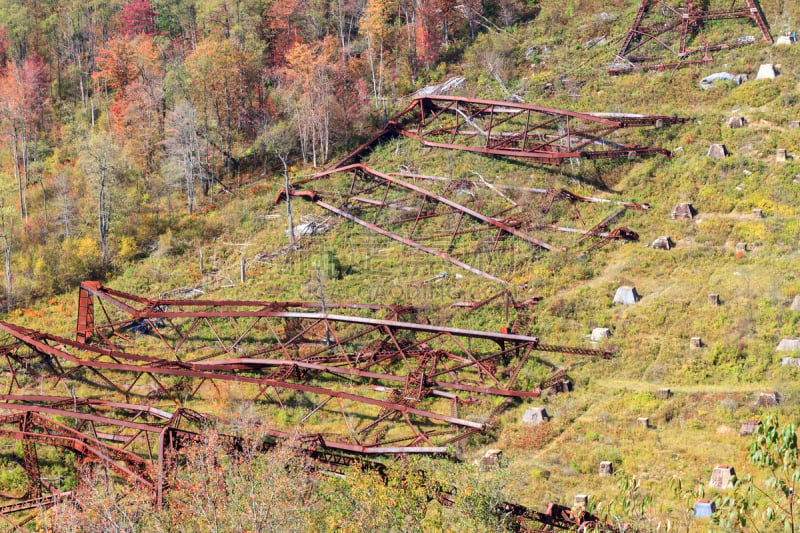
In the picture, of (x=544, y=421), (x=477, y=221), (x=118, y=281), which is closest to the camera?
(x=544, y=421)

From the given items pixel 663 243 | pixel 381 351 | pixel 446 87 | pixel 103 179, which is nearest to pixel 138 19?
pixel 103 179

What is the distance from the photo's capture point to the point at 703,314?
30.2 metres

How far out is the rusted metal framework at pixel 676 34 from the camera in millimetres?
48812

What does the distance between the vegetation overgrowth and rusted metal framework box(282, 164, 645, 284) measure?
89cm

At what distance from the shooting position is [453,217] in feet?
136

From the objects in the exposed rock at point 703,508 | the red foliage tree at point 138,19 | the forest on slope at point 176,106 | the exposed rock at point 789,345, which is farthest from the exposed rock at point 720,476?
the red foliage tree at point 138,19

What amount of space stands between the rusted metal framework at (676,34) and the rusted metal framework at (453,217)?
15069 mm

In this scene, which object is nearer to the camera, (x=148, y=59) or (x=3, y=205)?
(x=3, y=205)

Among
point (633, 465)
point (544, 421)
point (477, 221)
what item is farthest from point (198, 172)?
point (633, 465)

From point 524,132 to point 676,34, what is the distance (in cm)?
1666

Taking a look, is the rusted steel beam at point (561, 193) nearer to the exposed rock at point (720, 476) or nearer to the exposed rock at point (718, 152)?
the exposed rock at point (718, 152)

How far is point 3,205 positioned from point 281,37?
26.1 m

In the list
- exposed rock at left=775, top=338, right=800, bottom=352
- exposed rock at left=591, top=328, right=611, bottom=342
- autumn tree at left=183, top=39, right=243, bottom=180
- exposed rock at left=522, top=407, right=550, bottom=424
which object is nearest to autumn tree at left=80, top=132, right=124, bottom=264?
autumn tree at left=183, top=39, right=243, bottom=180

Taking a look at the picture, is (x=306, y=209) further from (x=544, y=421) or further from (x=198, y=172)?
(x=544, y=421)
